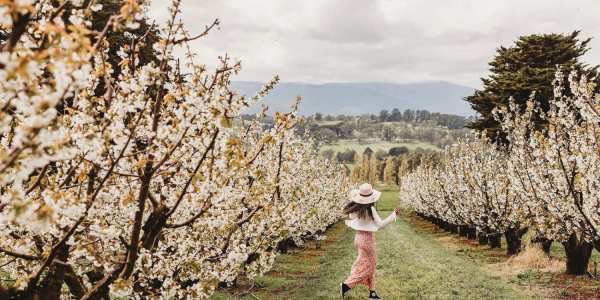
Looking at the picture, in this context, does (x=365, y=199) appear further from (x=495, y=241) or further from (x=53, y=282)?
(x=495, y=241)

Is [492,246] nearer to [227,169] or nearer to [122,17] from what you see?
[227,169]

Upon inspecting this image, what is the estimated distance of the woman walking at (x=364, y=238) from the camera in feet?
34.8

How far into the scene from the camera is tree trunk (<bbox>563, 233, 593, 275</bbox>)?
15.3 meters

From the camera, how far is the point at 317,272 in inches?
716

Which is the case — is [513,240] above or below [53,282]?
below

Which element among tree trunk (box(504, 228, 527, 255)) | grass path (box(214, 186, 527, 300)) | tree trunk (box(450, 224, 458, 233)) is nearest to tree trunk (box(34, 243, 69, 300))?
grass path (box(214, 186, 527, 300))

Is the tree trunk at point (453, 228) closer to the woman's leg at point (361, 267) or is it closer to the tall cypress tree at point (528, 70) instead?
the tall cypress tree at point (528, 70)

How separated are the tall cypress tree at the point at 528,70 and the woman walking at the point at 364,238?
2344cm

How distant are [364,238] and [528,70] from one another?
28.1 meters

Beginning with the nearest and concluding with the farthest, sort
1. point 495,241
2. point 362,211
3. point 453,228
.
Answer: point 362,211 → point 495,241 → point 453,228

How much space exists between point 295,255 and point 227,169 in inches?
790

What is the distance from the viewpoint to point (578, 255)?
50.5 ft

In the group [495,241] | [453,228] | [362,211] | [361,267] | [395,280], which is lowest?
[453,228]

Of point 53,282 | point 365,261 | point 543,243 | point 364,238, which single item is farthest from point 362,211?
point 543,243
